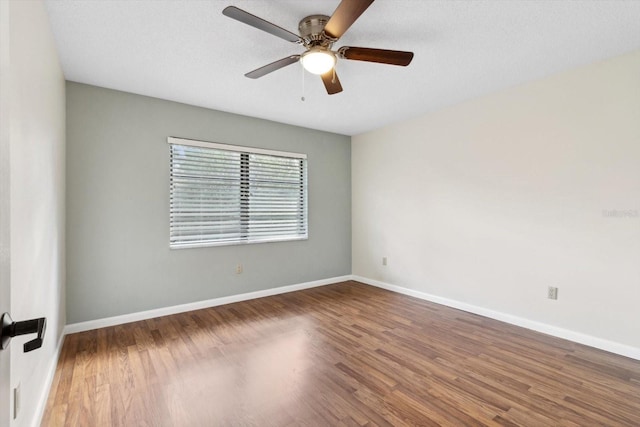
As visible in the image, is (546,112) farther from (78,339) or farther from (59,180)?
(78,339)

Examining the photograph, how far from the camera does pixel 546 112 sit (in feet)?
9.39

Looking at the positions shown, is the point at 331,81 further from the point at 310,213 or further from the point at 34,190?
the point at 310,213

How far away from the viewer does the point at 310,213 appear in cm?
456

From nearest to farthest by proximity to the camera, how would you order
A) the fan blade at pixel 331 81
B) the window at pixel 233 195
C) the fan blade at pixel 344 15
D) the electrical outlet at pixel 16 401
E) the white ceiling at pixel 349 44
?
the electrical outlet at pixel 16 401, the fan blade at pixel 344 15, the white ceiling at pixel 349 44, the fan blade at pixel 331 81, the window at pixel 233 195

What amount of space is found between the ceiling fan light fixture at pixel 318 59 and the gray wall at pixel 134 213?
2.03 meters

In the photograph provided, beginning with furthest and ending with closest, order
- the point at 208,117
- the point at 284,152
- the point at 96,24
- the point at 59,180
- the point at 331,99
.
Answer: the point at 284,152 → the point at 208,117 → the point at 331,99 → the point at 59,180 → the point at 96,24

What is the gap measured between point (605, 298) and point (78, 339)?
15.4ft

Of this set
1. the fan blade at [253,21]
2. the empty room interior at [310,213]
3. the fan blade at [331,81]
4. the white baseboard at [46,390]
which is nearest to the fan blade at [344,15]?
the empty room interior at [310,213]

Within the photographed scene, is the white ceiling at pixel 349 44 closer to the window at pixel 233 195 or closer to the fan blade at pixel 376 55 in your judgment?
the fan blade at pixel 376 55

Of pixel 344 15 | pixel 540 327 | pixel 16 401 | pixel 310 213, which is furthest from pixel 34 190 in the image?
pixel 540 327

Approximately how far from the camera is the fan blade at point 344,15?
153cm

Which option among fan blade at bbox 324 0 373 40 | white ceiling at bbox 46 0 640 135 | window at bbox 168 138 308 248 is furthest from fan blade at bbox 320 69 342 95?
window at bbox 168 138 308 248

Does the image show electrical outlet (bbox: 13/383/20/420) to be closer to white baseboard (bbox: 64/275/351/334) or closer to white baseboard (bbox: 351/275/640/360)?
white baseboard (bbox: 64/275/351/334)

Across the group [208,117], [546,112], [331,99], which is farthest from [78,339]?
[546,112]
